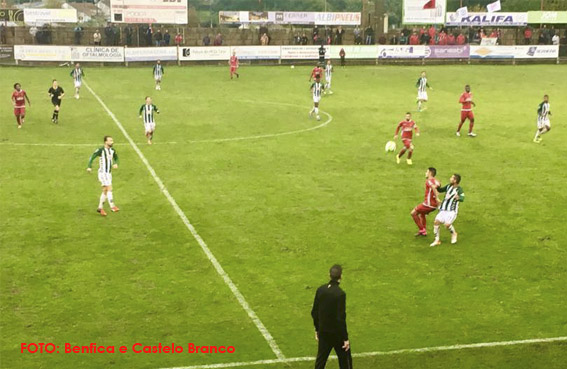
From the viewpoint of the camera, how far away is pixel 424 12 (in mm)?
71375

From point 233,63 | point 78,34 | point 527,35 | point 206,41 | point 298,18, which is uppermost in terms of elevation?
point 298,18

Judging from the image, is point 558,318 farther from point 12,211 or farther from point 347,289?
point 12,211

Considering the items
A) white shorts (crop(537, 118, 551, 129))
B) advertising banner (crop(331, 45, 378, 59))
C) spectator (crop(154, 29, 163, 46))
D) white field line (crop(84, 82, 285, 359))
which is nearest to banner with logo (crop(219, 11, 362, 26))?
advertising banner (crop(331, 45, 378, 59))

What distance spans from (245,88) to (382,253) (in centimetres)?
3322

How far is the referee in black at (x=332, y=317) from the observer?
11.3m

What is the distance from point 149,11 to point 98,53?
27.7 ft

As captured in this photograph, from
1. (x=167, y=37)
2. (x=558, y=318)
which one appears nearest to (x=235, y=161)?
(x=558, y=318)

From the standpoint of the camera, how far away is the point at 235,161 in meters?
29.3

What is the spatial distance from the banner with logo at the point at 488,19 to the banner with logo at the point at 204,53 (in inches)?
895

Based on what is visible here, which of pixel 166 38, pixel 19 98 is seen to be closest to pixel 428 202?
pixel 19 98

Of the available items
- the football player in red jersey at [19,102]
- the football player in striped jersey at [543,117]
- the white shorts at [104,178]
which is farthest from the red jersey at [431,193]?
the football player in red jersey at [19,102]

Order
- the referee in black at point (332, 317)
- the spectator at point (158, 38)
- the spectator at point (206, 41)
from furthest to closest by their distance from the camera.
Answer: the spectator at point (206, 41), the spectator at point (158, 38), the referee in black at point (332, 317)

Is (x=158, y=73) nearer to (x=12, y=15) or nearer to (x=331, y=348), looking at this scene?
(x=12, y=15)

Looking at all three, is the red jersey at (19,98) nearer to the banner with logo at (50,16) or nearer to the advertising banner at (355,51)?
the advertising banner at (355,51)
